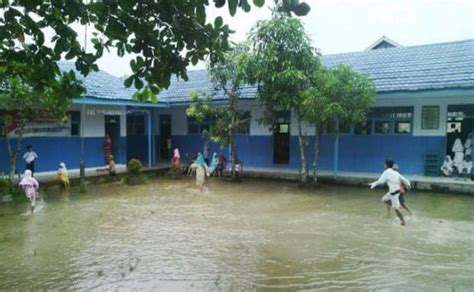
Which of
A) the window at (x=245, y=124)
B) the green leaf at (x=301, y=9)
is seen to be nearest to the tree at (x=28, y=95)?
the green leaf at (x=301, y=9)

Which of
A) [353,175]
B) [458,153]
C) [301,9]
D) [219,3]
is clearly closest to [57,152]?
[353,175]

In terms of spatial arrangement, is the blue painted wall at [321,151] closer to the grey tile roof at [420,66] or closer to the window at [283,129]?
the window at [283,129]

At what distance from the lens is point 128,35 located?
320cm

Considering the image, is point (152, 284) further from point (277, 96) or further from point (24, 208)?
point (277, 96)

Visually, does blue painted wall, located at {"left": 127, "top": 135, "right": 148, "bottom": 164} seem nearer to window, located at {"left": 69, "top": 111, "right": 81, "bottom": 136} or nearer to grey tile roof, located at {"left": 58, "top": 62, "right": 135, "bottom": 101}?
grey tile roof, located at {"left": 58, "top": 62, "right": 135, "bottom": 101}

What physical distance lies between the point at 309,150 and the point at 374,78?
361 cm

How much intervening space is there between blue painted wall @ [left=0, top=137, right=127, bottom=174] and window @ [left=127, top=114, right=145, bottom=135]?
351 cm

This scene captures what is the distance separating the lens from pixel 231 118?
1539 centimetres

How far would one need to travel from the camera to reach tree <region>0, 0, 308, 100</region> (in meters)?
3.07

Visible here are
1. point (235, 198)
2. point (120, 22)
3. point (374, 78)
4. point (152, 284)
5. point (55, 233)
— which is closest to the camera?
point (120, 22)

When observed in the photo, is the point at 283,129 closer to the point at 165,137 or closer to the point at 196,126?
the point at 196,126

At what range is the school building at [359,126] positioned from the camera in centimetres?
1391

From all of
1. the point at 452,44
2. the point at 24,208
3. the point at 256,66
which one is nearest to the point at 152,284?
the point at 24,208

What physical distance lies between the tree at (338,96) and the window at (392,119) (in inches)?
85.7
